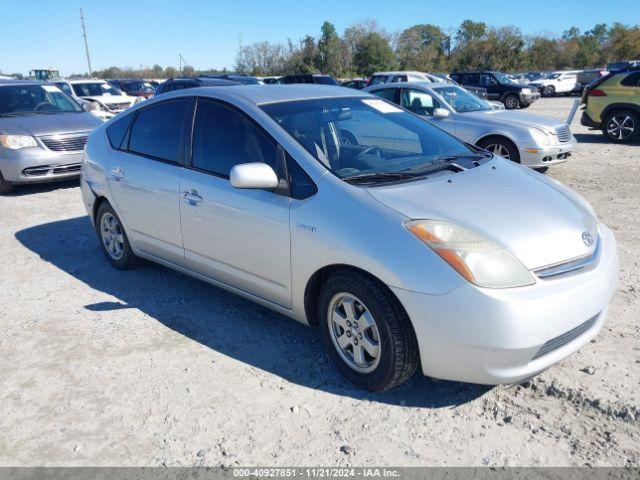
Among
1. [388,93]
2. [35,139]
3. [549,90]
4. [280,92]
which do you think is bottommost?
[549,90]

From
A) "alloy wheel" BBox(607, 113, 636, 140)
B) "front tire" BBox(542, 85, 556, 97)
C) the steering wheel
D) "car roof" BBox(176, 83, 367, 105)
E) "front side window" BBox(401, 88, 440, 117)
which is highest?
"car roof" BBox(176, 83, 367, 105)

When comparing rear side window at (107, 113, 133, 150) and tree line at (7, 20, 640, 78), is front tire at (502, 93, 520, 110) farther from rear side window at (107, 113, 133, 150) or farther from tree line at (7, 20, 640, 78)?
→ tree line at (7, 20, 640, 78)

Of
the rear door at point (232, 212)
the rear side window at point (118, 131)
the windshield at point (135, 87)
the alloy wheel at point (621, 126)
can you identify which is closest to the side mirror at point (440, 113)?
the alloy wheel at point (621, 126)

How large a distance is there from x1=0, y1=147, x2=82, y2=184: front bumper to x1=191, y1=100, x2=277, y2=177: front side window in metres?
5.45

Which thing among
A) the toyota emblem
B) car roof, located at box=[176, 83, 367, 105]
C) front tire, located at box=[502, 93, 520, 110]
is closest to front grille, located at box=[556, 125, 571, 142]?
car roof, located at box=[176, 83, 367, 105]

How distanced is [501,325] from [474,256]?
1.16 ft

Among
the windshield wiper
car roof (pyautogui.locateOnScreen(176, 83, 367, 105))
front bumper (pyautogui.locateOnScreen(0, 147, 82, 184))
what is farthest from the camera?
front bumper (pyautogui.locateOnScreen(0, 147, 82, 184))

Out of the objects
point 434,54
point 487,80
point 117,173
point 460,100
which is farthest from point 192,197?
point 434,54

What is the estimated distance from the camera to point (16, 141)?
27.8ft

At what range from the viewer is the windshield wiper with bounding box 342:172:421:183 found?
3.30 metres

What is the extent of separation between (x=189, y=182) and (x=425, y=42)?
9036 centimetres

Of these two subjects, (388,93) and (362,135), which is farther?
(388,93)

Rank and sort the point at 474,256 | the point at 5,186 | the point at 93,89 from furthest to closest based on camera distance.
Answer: the point at 93,89
the point at 5,186
the point at 474,256

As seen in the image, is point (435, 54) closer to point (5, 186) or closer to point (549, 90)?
point (549, 90)
